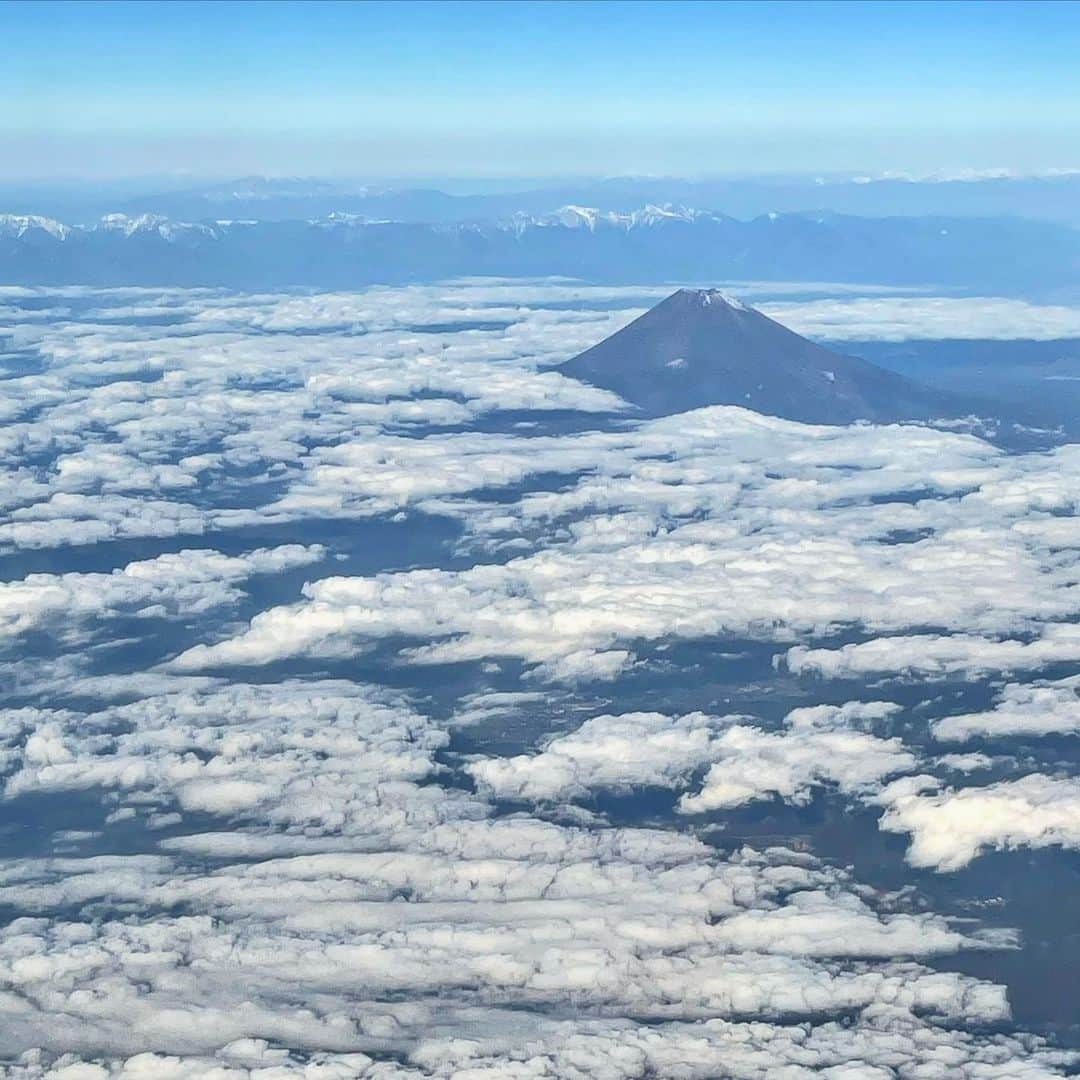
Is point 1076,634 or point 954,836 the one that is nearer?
point 954,836

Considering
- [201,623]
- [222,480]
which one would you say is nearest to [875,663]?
[201,623]

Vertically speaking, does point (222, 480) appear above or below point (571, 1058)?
above

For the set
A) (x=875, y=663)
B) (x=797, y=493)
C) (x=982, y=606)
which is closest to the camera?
(x=875, y=663)

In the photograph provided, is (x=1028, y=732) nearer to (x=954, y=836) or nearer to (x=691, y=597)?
(x=954, y=836)

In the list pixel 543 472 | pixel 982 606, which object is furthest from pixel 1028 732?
pixel 543 472

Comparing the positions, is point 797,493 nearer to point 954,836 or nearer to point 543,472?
point 543,472

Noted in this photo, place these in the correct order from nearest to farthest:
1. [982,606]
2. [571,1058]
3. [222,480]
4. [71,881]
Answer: [571,1058], [71,881], [982,606], [222,480]
